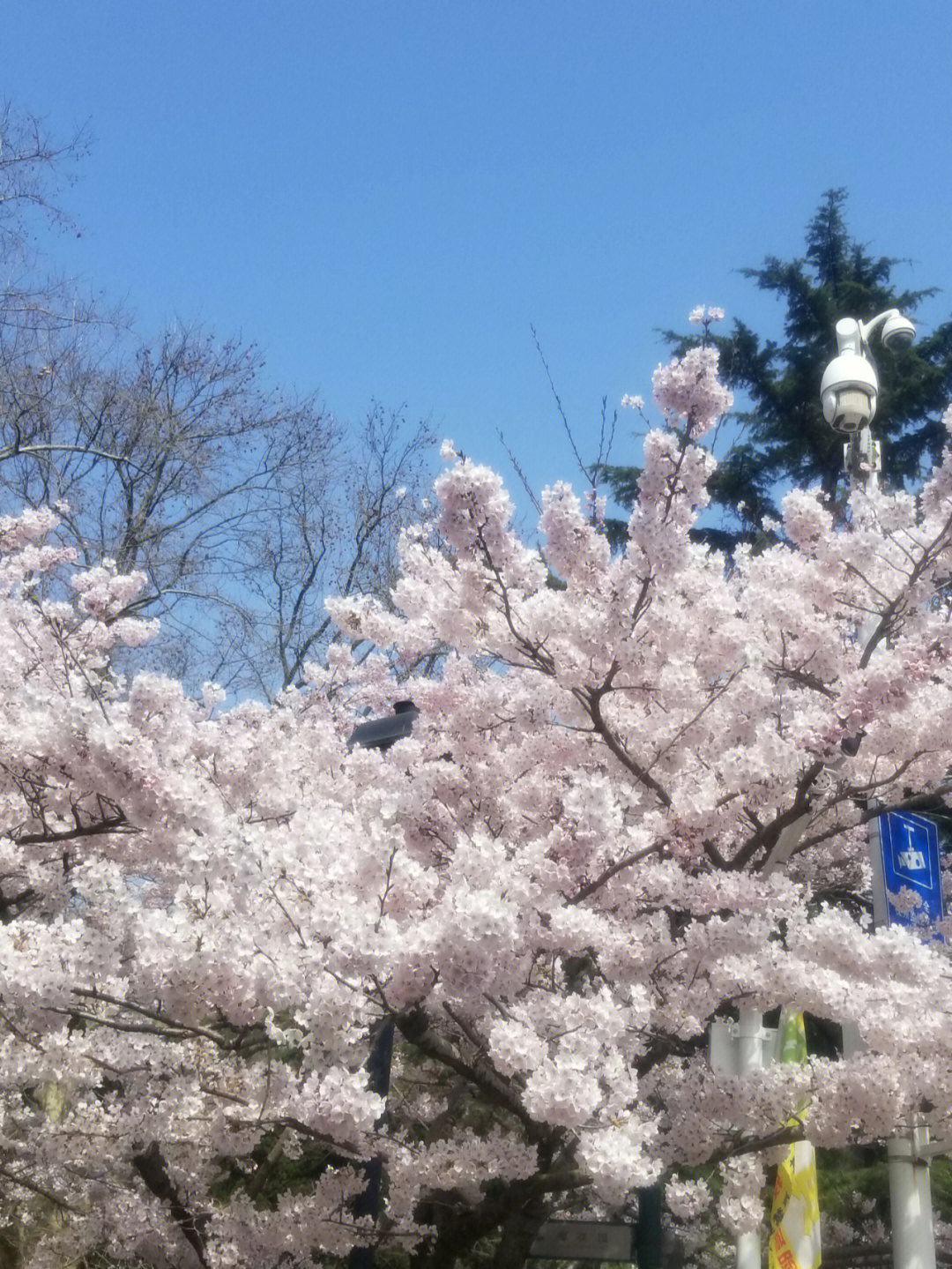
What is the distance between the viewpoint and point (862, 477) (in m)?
7.54

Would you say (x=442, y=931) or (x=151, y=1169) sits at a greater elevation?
(x=442, y=931)

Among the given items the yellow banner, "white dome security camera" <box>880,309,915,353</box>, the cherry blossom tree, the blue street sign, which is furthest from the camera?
"white dome security camera" <box>880,309,915,353</box>

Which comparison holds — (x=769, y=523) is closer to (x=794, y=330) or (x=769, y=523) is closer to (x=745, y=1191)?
(x=745, y=1191)

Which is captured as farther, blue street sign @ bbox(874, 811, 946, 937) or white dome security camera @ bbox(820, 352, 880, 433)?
white dome security camera @ bbox(820, 352, 880, 433)

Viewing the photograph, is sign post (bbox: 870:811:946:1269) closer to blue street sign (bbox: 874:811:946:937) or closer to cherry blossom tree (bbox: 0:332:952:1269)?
blue street sign (bbox: 874:811:946:937)

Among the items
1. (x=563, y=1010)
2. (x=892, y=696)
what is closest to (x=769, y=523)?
(x=892, y=696)

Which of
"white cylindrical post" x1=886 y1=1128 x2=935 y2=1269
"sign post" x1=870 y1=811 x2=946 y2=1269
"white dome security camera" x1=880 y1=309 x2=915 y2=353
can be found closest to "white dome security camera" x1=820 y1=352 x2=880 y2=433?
"white dome security camera" x1=880 y1=309 x2=915 y2=353

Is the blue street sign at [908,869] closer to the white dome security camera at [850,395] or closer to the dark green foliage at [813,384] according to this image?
the white dome security camera at [850,395]

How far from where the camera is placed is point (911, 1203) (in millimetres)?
5715

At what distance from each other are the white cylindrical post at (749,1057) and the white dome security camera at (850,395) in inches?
158

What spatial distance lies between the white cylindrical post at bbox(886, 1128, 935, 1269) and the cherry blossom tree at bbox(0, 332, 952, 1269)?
48 centimetres

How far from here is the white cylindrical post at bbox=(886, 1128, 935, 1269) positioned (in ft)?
18.2

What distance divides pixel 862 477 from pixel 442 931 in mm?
→ 5065

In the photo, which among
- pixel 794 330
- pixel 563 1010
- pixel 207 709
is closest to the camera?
pixel 563 1010
